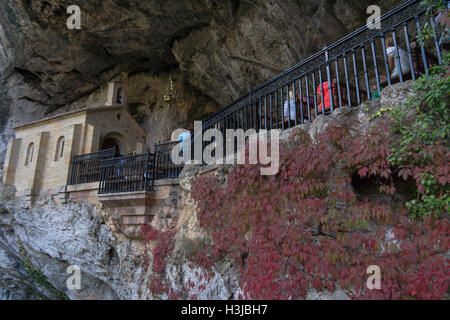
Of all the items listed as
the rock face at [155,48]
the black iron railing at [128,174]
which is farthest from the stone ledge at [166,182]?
the rock face at [155,48]

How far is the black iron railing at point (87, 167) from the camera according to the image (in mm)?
9797

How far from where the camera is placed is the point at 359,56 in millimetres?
9430

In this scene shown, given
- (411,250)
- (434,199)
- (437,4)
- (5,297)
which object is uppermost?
(437,4)

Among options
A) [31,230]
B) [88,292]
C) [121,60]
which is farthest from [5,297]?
[121,60]

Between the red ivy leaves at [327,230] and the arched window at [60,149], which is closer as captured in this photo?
the red ivy leaves at [327,230]

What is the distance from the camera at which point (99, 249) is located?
911 centimetres

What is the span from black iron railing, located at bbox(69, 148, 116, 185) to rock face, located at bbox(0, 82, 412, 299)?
3.08 ft

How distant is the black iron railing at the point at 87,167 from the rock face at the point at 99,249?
940 millimetres

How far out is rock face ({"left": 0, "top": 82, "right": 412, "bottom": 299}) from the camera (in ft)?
15.6

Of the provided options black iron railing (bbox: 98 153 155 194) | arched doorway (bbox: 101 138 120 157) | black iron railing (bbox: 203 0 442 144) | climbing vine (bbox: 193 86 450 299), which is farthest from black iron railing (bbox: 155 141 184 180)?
arched doorway (bbox: 101 138 120 157)

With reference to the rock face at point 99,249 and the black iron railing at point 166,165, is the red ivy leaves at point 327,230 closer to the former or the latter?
the rock face at point 99,249

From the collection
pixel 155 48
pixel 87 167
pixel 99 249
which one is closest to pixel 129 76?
pixel 155 48

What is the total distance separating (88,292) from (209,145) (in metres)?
7.62
